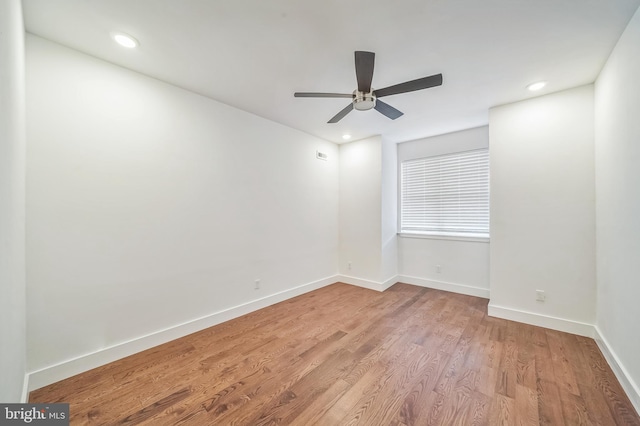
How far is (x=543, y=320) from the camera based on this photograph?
2.75m

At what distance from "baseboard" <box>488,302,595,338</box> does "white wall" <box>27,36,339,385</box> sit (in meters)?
2.86

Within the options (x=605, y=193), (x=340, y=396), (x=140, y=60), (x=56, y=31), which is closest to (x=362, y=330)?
(x=340, y=396)

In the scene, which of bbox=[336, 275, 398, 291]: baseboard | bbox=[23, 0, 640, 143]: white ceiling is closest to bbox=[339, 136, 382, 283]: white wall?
bbox=[336, 275, 398, 291]: baseboard

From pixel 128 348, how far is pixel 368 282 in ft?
10.6

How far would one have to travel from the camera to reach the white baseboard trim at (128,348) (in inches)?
71.7

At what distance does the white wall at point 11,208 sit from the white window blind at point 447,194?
4569 millimetres

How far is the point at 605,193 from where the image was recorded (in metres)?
2.21

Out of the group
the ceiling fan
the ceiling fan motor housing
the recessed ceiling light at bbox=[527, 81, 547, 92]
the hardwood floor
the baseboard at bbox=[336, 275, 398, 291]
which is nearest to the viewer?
the hardwood floor

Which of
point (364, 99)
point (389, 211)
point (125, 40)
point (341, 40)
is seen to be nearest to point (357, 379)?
point (364, 99)

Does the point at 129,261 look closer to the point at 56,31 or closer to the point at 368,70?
the point at 56,31

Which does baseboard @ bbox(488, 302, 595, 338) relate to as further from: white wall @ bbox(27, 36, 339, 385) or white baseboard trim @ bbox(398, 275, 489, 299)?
white wall @ bbox(27, 36, 339, 385)

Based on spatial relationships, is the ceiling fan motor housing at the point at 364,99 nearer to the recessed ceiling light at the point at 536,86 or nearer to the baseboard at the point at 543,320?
the recessed ceiling light at the point at 536,86

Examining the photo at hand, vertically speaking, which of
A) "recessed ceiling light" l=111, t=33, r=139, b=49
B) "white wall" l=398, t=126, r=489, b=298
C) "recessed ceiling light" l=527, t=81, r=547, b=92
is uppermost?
"recessed ceiling light" l=111, t=33, r=139, b=49

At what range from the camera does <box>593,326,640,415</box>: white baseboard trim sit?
5.29 ft
